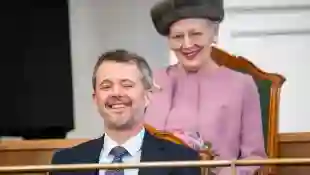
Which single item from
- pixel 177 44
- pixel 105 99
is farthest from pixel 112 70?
pixel 177 44

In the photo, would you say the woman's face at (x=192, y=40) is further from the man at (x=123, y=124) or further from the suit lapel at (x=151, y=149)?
the suit lapel at (x=151, y=149)

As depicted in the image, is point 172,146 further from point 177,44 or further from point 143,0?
point 143,0

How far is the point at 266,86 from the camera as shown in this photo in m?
1.82

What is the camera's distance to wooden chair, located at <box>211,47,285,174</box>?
70.7 inches

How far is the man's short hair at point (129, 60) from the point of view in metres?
1.72

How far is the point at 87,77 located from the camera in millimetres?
1793

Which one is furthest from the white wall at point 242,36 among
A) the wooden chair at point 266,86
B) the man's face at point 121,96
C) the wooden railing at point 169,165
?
the wooden railing at point 169,165

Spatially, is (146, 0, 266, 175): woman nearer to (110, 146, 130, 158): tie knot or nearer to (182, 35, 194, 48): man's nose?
(182, 35, 194, 48): man's nose

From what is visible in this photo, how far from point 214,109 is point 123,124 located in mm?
246

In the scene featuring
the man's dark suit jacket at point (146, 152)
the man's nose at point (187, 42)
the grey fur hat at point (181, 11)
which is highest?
the grey fur hat at point (181, 11)

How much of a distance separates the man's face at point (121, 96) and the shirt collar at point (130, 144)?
0.10ft

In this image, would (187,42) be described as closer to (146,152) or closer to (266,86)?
(266,86)

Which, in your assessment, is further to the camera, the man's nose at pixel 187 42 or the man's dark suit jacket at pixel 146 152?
the man's nose at pixel 187 42

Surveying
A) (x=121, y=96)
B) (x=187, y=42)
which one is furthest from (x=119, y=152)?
(x=187, y=42)
